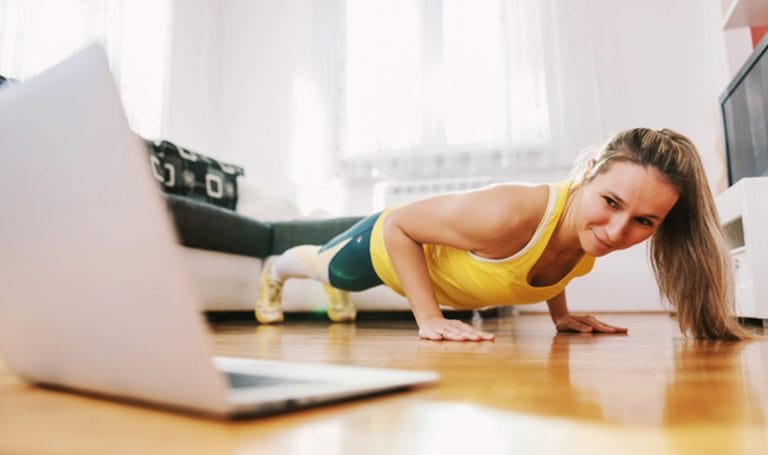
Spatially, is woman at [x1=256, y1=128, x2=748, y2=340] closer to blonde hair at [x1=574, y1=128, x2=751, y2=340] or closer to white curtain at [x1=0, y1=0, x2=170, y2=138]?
blonde hair at [x1=574, y1=128, x2=751, y2=340]

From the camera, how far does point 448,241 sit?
48.5 inches

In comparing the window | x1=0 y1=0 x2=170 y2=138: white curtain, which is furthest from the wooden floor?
the window

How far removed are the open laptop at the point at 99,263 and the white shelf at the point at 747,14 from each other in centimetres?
260

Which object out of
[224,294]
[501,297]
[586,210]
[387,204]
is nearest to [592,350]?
[586,210]

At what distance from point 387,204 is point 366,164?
1.03ft

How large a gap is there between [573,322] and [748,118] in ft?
4.44

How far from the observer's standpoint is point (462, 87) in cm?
339

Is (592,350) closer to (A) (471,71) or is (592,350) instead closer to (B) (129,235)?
(B) (129,235)

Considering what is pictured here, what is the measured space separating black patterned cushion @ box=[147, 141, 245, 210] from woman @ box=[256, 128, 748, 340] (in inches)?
44.7

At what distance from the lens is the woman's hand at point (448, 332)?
1082 millimetres

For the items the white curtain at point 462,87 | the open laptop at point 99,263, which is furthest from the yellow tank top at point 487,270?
the white curtain at point 462,87

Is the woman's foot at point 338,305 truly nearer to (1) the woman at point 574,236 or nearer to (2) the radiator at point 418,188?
(1) the woman at point 574,236

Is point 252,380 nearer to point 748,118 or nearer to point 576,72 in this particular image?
point 748,118

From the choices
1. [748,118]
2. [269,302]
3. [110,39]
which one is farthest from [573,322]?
[110,39]
